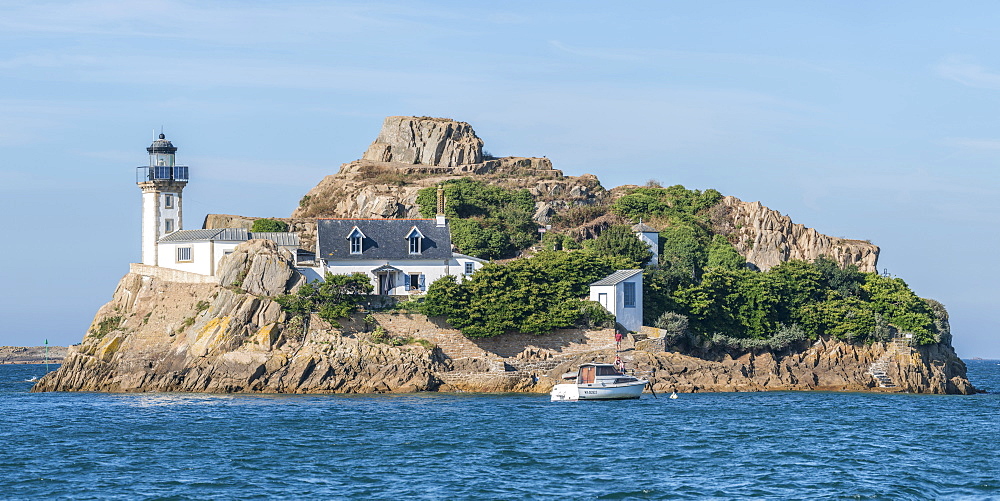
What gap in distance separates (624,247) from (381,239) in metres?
14.0

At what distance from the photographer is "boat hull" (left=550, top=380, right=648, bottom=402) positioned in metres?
57.7

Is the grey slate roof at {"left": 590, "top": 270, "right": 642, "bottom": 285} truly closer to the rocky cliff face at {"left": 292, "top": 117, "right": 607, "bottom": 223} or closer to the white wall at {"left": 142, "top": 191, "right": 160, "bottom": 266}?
the rocky cliff face at {"left": 292, "top": 117, "right": 607, "bottom": 223}

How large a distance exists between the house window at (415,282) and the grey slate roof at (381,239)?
101cm

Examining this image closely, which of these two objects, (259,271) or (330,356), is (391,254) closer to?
(259,271)

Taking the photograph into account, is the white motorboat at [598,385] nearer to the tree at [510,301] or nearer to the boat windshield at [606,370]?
the boat windshield at [606,370]

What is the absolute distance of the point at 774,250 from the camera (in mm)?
82188

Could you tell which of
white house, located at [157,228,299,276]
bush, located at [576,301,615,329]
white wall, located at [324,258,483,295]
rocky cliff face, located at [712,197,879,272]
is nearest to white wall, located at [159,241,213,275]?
white house, located at [157,228,299,276]

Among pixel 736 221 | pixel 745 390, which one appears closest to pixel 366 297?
pixel 745 390

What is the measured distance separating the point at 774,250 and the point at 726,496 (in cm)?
5068

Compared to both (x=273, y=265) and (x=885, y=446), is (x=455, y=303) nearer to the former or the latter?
(x=273, y=265)

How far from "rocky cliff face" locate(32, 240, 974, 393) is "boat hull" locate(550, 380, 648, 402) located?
11.2ft

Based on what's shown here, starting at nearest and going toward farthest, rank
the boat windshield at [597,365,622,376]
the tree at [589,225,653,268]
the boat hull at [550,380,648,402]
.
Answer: the boat hull at [550,380,648,402]
the boat windshield at [597,365,622,376]
the tree at [589,225,653,268]

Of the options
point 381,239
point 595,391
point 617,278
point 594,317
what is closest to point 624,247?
point 617,278

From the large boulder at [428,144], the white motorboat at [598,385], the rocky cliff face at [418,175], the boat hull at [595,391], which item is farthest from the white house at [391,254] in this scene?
the large boulder at [428,144]
